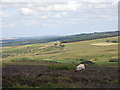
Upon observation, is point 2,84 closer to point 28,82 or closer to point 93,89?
point 28,82

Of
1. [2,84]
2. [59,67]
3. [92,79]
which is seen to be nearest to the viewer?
[2,84]

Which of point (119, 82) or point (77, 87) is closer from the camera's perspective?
point (77, 87)

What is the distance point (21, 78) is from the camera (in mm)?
24781

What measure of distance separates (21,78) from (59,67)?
18614mm

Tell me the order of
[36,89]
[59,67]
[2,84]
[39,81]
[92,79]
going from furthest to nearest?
[59,67]
[92,79]
[39,81]
[2,84]
[36,89]

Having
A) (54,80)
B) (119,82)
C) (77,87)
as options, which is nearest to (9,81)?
(54,80)

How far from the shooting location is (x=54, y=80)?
25031 millimetres

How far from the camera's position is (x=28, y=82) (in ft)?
75.8

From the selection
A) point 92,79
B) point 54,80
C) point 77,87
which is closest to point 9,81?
point 54,80

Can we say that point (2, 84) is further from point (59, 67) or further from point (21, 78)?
point (59, 67)

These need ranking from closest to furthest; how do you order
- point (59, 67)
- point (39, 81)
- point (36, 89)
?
1. point (36, 89)
2. point (39, 81)
3. point (59, 67)

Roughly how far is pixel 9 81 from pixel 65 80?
→ 5.72 meters

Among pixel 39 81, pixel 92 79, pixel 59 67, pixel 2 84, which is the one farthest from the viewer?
pixel 59 67

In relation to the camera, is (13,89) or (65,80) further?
(65,80)
